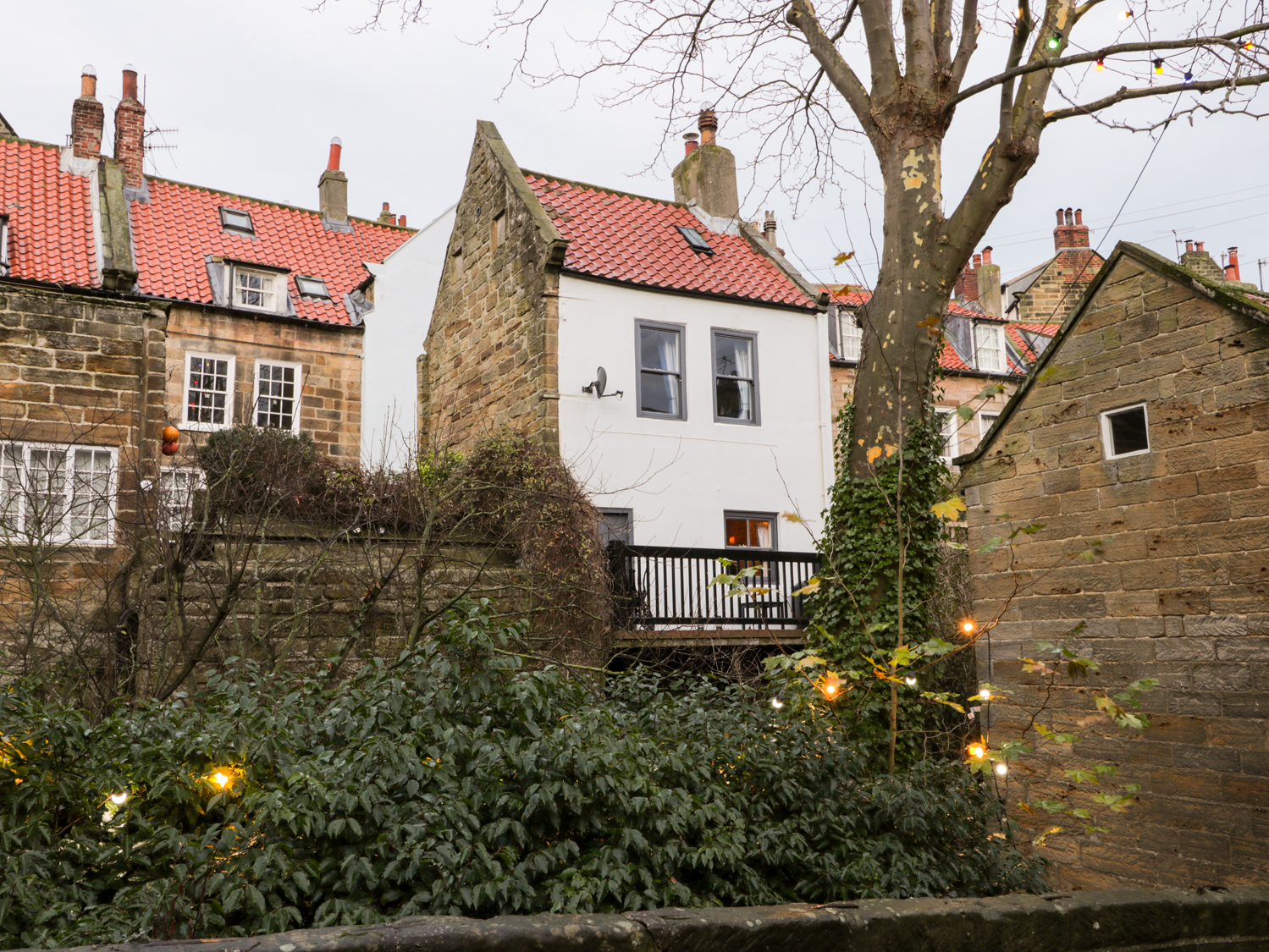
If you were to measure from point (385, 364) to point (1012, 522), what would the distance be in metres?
15.1

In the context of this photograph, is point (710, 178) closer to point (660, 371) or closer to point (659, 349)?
point (659, 349)

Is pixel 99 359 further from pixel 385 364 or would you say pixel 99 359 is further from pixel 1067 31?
pixel 1067 31

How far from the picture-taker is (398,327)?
20953 mm

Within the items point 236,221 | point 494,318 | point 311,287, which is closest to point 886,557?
point 494,318

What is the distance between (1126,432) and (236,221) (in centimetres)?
1962

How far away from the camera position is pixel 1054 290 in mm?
29938

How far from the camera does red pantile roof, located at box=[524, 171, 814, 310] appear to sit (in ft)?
54.2

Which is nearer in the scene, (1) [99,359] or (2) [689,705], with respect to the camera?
(2) [689,705]

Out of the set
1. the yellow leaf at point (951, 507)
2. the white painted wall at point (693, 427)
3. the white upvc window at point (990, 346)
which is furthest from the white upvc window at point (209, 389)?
the white upvc window at point (990, 346)

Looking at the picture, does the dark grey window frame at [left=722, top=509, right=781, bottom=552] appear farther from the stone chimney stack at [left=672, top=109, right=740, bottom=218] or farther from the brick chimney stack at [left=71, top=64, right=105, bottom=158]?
the brick chimney stack at [left=71, top=64, right=105, bottom=158]

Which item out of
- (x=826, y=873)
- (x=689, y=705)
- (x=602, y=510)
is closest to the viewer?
(x=826, y=873)

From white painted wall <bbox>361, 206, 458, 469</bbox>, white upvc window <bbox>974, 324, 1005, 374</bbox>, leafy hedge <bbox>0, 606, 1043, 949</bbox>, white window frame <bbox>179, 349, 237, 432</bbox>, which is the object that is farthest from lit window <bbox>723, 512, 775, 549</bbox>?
white upvc window <bbox>974, 324, 1005, 374</bbox>

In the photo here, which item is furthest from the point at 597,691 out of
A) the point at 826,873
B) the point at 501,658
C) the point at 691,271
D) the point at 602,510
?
the point at 691,271

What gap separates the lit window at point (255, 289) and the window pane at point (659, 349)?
8613 mm
